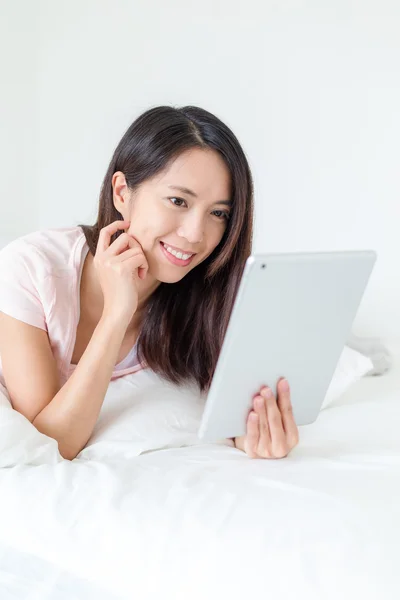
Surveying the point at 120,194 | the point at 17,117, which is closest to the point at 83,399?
the point at 120,194

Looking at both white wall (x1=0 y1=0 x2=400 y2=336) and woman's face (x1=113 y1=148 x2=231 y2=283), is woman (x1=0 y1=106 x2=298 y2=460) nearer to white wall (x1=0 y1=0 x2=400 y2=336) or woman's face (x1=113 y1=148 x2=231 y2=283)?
woman's face (x1=113 y1=148 x2=231 y2=283)

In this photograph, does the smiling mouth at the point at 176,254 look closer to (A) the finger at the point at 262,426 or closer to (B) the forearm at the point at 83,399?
(B) the forearm at the point at 83,399

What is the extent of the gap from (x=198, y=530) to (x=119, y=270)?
564mm

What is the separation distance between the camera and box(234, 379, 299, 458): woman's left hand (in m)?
1.21

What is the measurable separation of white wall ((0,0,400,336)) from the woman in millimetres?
1264

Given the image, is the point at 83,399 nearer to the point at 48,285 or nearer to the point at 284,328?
the point at 48,285

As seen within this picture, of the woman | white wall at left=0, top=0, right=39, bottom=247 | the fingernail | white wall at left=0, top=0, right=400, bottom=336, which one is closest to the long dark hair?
the woman

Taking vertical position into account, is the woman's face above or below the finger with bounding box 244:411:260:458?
above

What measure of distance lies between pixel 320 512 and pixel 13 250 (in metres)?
0.77

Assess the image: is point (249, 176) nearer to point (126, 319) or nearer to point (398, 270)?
point (126, 319)

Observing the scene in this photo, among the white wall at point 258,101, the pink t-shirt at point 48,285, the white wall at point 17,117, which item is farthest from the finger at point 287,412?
the white wall at point 17,117

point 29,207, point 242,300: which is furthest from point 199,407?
point 29,207

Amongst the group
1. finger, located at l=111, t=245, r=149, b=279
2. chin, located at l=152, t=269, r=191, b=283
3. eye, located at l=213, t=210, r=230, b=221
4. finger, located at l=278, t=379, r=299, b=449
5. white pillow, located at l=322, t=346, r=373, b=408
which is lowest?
white pillow, located at l=322, t=346, r=373, b=408

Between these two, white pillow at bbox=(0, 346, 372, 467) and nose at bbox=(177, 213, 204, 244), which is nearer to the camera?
white pillow at bbox=(0, 346, 372, 467)
